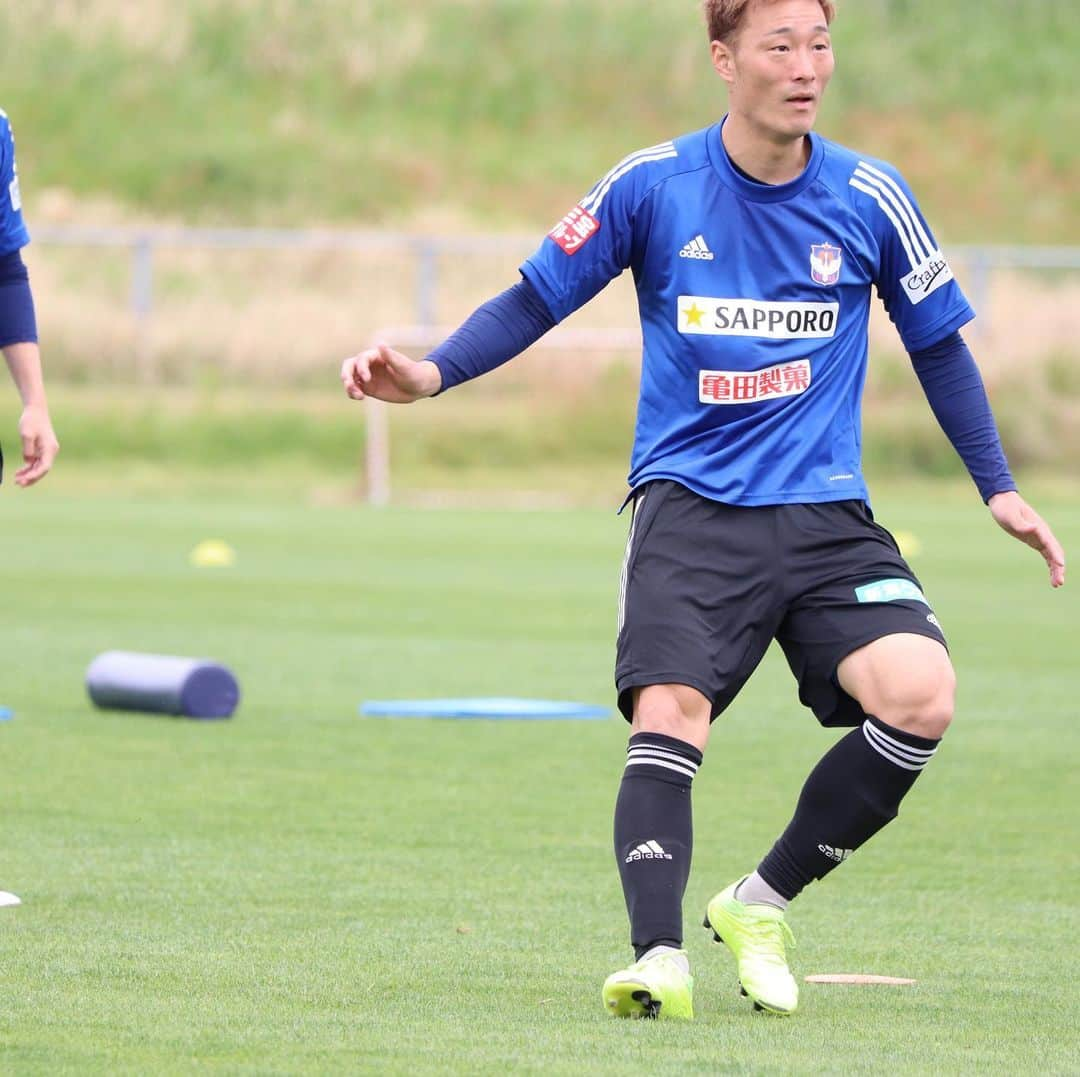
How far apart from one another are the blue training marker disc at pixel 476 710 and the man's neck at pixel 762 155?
4.76 meters

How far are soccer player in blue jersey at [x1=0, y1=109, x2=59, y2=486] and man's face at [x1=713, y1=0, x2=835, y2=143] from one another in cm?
203

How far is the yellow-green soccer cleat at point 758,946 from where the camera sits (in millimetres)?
4613

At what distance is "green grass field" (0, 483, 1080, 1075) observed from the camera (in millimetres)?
4309

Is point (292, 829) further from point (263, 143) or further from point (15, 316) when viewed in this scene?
point (263, 143)

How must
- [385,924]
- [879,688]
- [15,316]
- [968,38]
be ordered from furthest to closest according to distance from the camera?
[968,38], [15,316], [385,924], [879,688]

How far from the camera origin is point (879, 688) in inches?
185

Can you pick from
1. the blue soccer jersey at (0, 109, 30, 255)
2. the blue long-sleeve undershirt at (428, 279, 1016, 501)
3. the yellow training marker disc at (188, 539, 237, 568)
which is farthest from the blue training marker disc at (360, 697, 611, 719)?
the yellow training marker disc at (188, 539, 237, 568)

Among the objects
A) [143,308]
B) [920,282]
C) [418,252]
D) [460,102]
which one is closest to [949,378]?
[920,282]

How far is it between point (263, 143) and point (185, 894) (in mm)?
36813

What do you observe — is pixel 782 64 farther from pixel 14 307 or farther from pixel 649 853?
pixel 14 307

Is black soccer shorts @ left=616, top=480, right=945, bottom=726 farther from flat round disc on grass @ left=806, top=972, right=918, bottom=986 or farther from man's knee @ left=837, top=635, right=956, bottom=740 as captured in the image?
flat round disc on grass @ left=806, top=972, right=918, bottom=986

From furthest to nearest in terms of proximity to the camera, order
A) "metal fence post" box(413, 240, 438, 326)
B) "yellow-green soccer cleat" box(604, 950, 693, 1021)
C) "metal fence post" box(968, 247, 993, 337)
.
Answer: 1. "metal fence post" box(413, 240, 438, 326)
2. "metal fence post" box(968, 247, 993, 337)
3. "yellow-green soccer cleat" box(604, 950, 693, 1021)

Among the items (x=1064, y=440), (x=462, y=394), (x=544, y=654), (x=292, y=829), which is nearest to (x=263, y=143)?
(x=462, y=394)

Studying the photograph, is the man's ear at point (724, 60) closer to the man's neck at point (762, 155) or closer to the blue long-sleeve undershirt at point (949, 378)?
the man's neck at point (762, 155)
